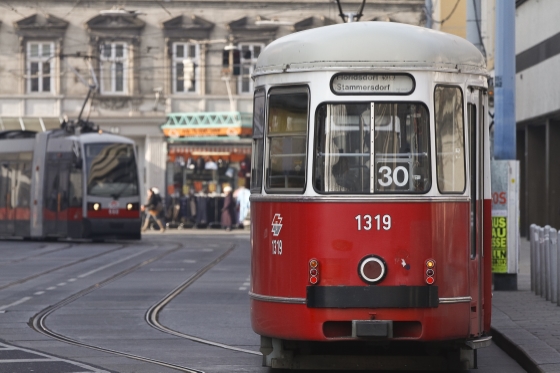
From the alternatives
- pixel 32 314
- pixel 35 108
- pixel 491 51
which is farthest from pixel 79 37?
pixel 32 314

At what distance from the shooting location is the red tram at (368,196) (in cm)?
930

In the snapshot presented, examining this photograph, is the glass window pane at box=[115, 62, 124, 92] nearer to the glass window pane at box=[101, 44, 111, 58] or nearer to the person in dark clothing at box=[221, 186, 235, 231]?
the glass window pane at box=[101, 44, 111, 58]

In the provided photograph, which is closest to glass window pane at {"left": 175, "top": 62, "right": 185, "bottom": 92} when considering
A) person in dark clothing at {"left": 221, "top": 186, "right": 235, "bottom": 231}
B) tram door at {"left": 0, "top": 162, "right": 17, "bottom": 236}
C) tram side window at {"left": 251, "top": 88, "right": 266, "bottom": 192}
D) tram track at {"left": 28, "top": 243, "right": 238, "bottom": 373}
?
person in dark clothing at {"left": 221, "top": 186, "right": 235, "bottom": 231}

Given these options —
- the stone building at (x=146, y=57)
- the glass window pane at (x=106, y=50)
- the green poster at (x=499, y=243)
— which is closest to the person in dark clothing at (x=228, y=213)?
the stone building at (x=146, y=57)

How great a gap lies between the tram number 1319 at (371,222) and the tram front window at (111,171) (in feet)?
78.4

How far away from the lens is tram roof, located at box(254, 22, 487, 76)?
31.0 feet

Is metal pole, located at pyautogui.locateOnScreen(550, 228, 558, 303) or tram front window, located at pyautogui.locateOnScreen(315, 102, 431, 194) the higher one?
tram front window, located at pyautogui.locateOnScreen(315, 102, 431, 194)

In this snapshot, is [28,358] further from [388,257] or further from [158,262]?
[158,262]

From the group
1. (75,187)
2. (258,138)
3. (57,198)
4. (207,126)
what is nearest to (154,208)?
(207,126)

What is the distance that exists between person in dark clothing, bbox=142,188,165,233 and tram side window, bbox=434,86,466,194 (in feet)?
109

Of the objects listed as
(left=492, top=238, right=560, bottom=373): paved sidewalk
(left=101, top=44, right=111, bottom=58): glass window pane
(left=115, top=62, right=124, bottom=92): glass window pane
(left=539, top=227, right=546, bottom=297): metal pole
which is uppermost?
(left=101, top=44, right=111, bottom=58): glass window pane

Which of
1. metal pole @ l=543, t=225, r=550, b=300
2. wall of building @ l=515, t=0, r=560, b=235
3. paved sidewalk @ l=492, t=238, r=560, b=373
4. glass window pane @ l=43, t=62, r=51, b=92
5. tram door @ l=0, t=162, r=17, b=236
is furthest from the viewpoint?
glass window pane @ l=43, t=62, r=51, b=92

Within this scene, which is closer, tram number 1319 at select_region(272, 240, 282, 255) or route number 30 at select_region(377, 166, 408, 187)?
route number 30 at select_region(377, 166, 408, 187)

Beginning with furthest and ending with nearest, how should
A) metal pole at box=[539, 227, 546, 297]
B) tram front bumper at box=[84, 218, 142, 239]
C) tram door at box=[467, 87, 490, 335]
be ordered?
tram front bumper at box=[84, 218, 142, 239]
metal pole at box=[539, 227, 546, 297]
tram door at box=[467, 87, 490, 335]
